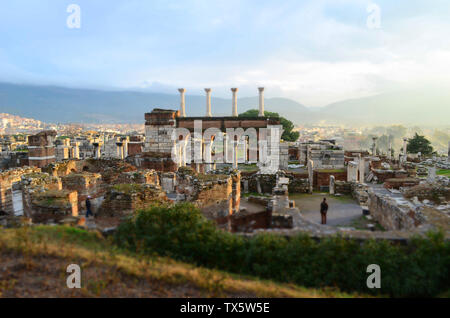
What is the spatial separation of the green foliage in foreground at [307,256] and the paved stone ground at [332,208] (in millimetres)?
5225

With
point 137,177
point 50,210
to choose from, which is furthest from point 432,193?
point 50,210

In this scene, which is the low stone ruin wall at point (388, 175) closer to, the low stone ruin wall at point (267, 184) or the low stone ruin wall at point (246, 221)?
the low stone ruin wall at point (267, 184)

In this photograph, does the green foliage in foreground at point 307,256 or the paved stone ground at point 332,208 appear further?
the paved stone ground at point 332,208

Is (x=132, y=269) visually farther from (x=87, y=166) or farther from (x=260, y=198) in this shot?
(x=87, y=166)

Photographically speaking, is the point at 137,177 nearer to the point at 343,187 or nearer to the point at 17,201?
the point at 17,201

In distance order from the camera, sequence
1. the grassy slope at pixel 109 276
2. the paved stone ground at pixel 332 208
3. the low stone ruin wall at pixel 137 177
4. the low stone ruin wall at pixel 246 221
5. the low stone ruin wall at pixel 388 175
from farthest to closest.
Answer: the low stone ruin wall at pixel 388 175 → the low stone ruin wall at pixel 137 177 → the paved stone ground at pixel 332 208 → the low stone ruin wall at pixel 246 221 → the grassy slope at pixel 109 276

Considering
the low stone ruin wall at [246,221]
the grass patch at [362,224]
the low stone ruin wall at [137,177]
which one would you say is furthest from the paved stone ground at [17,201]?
the grass patch at [362,224]

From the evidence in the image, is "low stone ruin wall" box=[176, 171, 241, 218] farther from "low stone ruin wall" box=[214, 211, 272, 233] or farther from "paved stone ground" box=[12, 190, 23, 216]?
"paved stone ground" box=[12, 190, 23, 216]

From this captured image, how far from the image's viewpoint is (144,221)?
7.10m

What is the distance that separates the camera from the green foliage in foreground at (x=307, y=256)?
566cm

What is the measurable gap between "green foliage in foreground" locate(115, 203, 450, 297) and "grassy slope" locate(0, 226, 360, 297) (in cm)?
42

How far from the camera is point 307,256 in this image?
6.11m

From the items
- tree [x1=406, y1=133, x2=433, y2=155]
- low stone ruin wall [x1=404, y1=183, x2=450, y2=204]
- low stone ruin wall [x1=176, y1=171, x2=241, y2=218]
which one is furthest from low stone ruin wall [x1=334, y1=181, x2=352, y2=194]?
tree [x1=406, y1=133, x2=433, y2=155]
